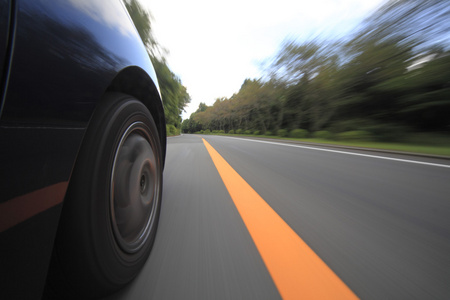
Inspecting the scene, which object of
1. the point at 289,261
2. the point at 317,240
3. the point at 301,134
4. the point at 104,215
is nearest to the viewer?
the point at 104,215

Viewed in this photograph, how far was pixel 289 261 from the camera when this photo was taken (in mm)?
1033

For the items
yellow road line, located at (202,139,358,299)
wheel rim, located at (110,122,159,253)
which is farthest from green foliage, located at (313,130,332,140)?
wheel rim, located at (110,122,159,253)

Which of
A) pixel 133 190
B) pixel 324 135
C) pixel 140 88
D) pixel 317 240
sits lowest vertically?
pixel 324 135

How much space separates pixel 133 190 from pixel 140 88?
2.15 ft

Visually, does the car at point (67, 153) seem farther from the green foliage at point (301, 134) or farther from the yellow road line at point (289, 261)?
the green foliage at point (301, 134)

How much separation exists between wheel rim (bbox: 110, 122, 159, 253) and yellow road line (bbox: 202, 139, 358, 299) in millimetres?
640

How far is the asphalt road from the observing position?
0.86m

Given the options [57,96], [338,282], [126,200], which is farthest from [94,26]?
[338,282]

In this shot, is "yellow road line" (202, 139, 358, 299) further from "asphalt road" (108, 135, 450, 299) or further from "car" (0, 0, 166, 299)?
"car" (0, 0, 166, 299)

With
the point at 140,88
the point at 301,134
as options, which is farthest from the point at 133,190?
the point at 301,134

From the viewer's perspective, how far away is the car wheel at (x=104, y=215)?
690mm

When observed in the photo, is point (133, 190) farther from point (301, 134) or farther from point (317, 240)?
point (301, 134)

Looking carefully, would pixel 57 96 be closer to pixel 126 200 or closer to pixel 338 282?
pixel 126 200

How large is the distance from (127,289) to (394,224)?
1719 mm
